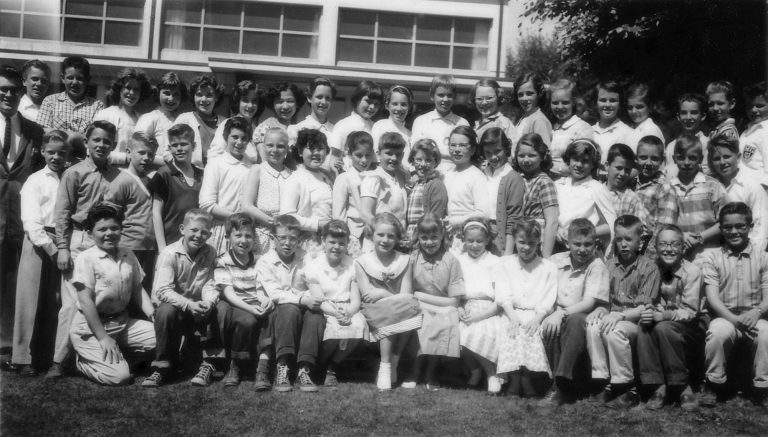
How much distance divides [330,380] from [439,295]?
44.1 inches

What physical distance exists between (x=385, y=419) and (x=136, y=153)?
308 centimetres

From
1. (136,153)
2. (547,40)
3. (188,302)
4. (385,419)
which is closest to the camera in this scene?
(385,419)

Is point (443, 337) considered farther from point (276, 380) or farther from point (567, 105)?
point (567, 105)

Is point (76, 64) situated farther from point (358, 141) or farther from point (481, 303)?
point (481, 303)

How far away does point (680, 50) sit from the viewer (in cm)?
1430

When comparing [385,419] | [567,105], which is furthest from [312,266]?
[567,105]

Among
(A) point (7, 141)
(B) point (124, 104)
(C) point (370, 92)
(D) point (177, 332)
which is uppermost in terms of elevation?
(C) point (370, 92)

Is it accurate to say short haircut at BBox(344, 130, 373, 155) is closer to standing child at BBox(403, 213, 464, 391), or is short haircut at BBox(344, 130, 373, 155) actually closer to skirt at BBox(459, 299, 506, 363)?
standing child at BBox(403, 213, 464, 391)

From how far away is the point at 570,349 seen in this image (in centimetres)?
541

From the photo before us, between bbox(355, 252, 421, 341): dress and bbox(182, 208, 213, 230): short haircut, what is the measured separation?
1238 millimetres

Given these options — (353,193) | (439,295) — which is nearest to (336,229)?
(353,193)

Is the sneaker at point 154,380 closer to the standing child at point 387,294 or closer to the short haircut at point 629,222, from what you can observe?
the standing child at point 387,294

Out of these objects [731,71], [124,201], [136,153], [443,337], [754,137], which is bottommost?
[443,337]

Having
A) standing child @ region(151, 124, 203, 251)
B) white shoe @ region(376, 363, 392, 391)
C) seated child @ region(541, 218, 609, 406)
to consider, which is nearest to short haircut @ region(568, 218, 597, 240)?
seated child @ region(541, 218, 609, 406)
